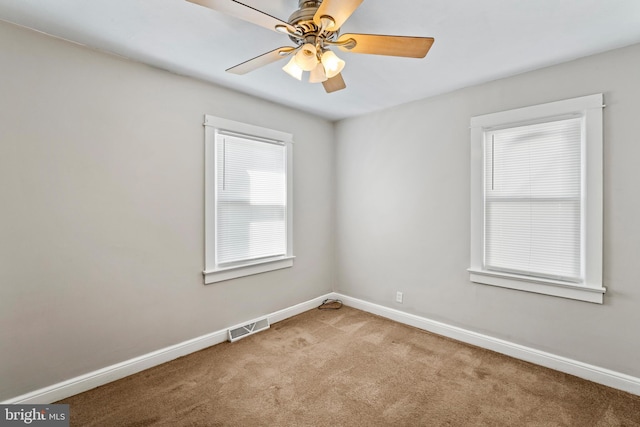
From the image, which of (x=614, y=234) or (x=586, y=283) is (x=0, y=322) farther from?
(x=614, y=234)

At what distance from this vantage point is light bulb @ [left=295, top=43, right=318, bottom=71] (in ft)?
5.05

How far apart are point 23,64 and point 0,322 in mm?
1671

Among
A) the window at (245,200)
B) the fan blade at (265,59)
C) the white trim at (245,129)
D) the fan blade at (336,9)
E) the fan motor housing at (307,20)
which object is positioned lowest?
the window at (245,200)

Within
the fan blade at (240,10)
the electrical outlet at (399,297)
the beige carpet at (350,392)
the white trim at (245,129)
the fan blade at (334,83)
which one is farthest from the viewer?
the electrical outlet at (399,297)

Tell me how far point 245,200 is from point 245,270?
2.44 feet

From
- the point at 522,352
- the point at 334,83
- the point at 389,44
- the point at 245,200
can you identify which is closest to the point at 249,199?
the point at 245,200

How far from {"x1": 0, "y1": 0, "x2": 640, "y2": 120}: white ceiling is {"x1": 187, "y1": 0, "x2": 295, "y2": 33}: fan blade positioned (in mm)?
303

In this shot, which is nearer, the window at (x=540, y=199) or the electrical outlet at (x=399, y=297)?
the window at (x=540, y=199)

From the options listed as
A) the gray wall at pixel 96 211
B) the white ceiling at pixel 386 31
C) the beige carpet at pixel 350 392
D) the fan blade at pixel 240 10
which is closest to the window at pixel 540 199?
the white ceiling at pixel 386 31

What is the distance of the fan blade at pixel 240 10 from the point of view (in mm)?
1271

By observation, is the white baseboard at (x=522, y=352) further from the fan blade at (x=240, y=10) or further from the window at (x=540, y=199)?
the fan blade at (x=240, y=10)

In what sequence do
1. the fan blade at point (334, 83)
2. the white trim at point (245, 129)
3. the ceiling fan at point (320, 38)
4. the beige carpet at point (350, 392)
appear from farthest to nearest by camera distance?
1. the white trim at point (245, 129)
2. the fan blade at point (334, 83)
3. the beige carpet at point (350, 392)
4. the ceiling fan at point (320, 38)

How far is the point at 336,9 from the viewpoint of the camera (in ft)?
4.39

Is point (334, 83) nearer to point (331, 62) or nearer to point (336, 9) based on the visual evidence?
point (331, 62)
